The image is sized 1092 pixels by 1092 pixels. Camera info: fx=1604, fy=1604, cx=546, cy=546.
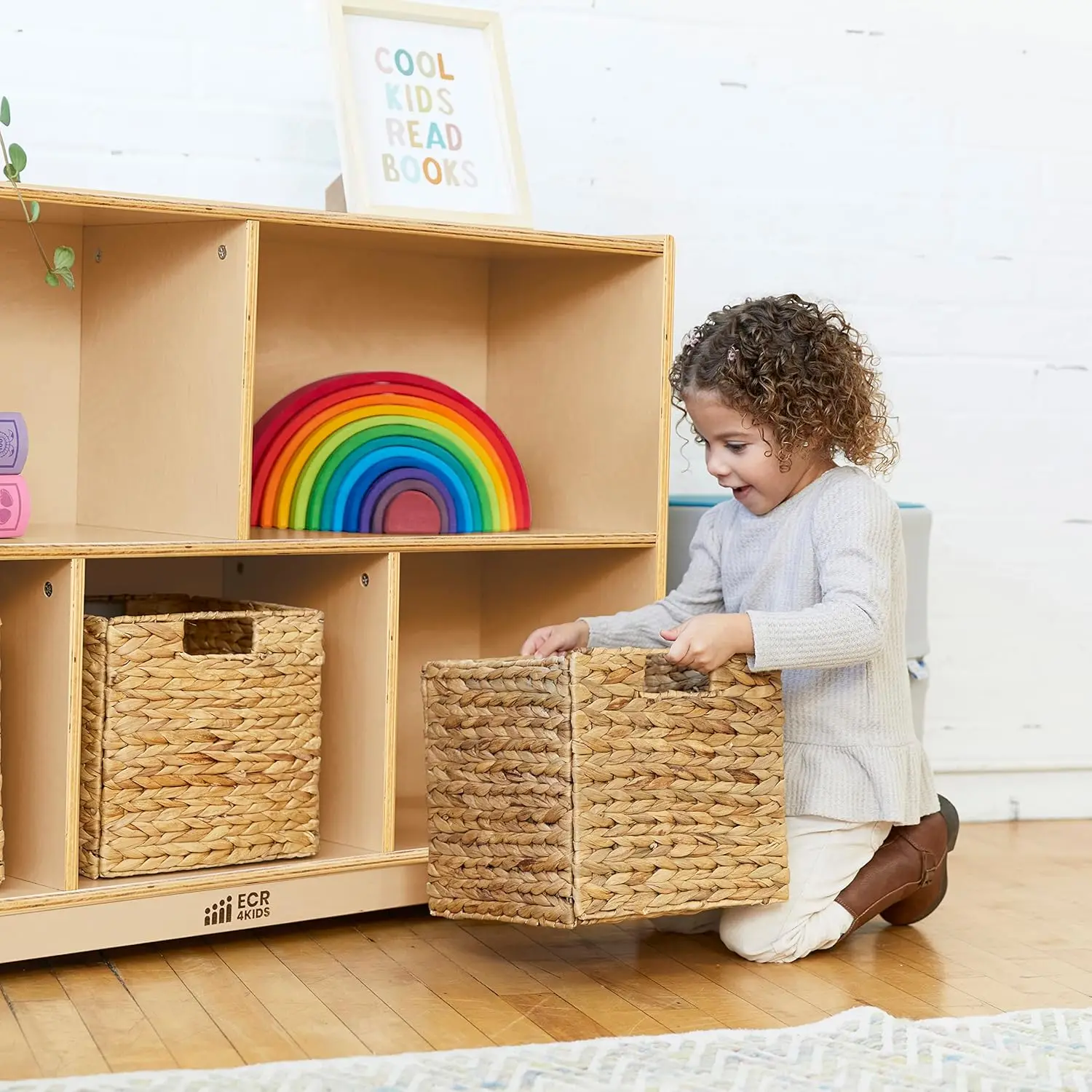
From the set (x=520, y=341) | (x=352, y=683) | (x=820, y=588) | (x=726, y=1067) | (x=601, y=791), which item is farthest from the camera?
(x=520, y=341)

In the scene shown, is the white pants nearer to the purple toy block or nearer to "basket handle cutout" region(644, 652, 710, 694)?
"basket handle cutout" region(644, 652, 710, 694)

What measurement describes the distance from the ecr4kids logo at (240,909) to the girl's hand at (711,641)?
554 mm

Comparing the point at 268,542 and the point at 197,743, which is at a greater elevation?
the point at 268,542

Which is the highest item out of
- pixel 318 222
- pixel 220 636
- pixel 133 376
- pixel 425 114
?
pixel 425 114

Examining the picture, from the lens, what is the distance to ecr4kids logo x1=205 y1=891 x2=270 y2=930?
1792mm

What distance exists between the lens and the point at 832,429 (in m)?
1.85

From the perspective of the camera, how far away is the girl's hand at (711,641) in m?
1.67

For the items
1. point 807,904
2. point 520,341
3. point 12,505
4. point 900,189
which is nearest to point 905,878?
point 807,904

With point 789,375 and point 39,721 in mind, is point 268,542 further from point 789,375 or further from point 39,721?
point 789,375

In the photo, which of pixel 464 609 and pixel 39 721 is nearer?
pixel 39 721

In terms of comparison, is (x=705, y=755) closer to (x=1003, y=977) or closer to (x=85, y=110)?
(x=1003, y=977)

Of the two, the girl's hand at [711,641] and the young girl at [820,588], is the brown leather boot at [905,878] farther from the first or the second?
the girl's hand at [711,641]

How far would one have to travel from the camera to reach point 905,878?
191 cm

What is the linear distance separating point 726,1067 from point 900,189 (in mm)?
1679
